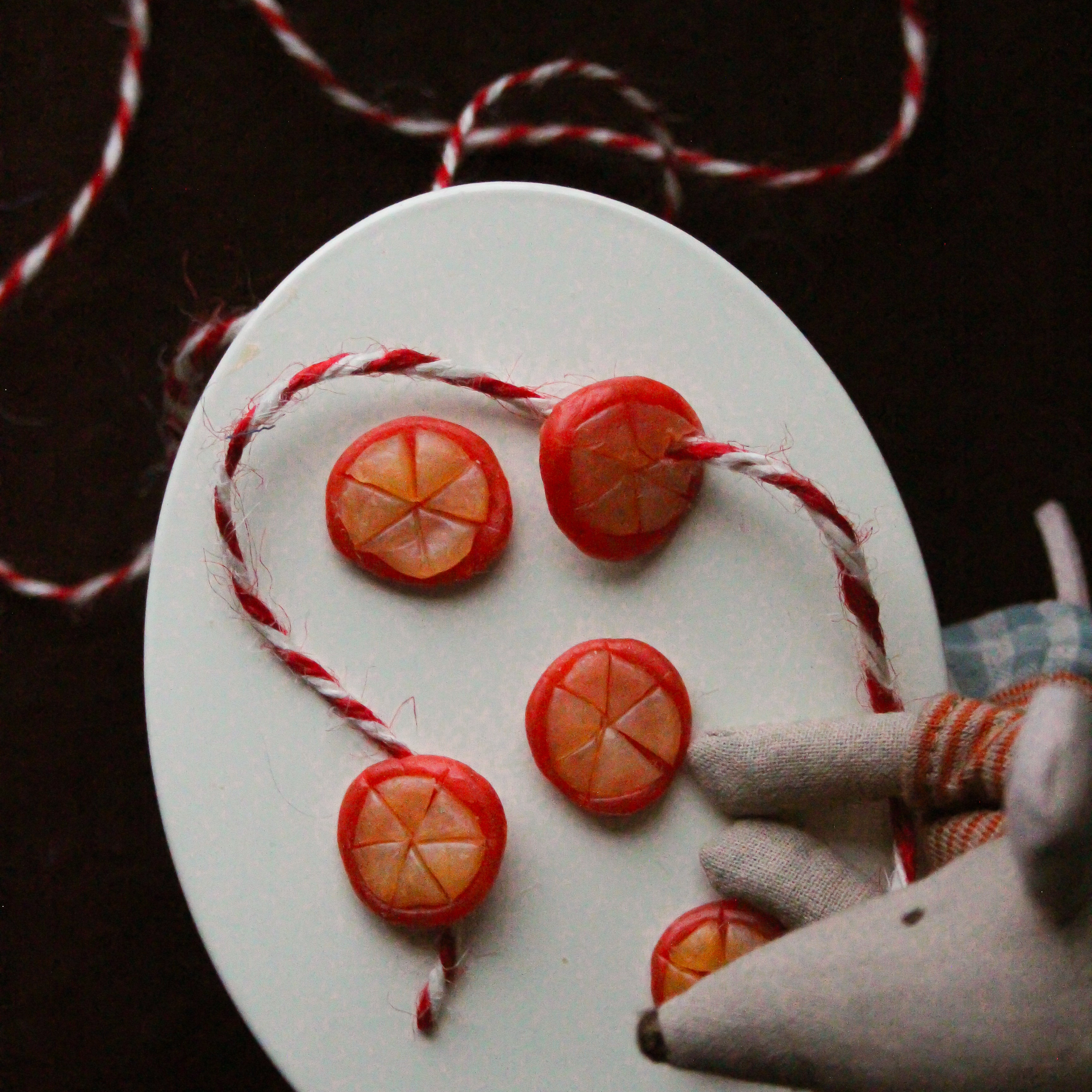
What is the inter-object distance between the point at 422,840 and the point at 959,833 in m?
0.29

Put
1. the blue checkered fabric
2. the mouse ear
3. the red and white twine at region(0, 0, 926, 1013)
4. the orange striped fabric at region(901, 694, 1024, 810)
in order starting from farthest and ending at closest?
1. the red and white twine at region(0, 0, 926, 1013)
2. the blue checkered fabric
3. the orange striped fabric at region(901, 694, 1024, 810)
4. the mouse ear

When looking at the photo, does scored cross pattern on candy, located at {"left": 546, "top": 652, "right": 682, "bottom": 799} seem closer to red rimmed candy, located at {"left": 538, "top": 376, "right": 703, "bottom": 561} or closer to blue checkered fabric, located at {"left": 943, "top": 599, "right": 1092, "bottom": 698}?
red rimmed candy, located at {"left": 538, "top": 376, "right": 703, "bottom": 561}

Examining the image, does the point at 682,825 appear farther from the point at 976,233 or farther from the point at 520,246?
the point at 976,233

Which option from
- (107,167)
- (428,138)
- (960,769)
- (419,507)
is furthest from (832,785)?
(107,167)

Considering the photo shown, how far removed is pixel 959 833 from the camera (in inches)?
22.5

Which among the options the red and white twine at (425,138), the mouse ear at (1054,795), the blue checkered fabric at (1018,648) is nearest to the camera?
the mouse ear at (1054,795)

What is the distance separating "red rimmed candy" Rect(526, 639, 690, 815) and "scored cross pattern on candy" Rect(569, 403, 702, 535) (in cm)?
8

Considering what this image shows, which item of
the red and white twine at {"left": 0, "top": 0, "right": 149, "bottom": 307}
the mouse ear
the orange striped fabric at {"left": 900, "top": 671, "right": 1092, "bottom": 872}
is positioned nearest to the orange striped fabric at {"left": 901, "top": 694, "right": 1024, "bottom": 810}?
the orange striped fabric at {"left": 900, "top": 671, "right": 1092, "bottom": 872}

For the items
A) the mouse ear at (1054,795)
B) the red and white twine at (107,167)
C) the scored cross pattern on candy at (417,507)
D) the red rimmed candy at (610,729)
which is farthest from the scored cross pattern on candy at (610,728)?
the red and white twine at (107,167)

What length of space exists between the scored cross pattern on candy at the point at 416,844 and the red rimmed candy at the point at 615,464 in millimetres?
169

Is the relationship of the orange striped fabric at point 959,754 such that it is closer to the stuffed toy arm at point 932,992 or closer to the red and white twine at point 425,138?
the stuffed toy arm at point 932,992

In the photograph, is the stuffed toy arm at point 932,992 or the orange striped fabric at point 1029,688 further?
the orange striped fabric at point 1029,688

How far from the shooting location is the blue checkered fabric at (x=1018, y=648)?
702mm

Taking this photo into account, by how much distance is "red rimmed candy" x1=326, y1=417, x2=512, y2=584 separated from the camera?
614 millimetres
